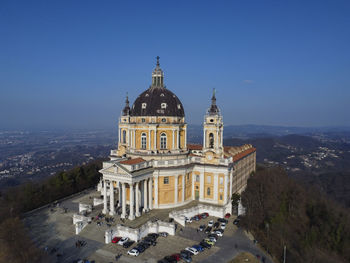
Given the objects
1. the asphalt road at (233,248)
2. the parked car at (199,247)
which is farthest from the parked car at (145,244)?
the asphalt road at (233,248)

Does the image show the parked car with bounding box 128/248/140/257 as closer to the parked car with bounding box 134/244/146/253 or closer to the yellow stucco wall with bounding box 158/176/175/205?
the parked car with bounding box 134/244/146/253

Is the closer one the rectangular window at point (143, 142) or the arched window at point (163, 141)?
the arched window at point (163, 141)

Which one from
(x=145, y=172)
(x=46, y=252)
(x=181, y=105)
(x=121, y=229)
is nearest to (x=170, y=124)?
(x=181, y=105)

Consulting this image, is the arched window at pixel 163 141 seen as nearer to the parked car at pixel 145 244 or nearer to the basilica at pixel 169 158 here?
the basilica at pixel 169 158

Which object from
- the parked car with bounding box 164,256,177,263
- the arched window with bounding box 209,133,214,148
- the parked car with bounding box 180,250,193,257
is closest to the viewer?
the parked car with bounding box 164,256,177,263

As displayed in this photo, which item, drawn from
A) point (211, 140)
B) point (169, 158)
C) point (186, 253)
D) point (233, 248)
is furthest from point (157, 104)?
point (233, 248)

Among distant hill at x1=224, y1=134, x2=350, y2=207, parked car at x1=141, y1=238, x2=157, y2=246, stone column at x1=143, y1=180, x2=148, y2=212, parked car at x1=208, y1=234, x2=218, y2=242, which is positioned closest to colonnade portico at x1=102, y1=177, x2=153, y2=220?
stone column at x1=143, y1=180, x2=148, y2=212

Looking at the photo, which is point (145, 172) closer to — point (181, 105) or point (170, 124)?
point (170, 124)
